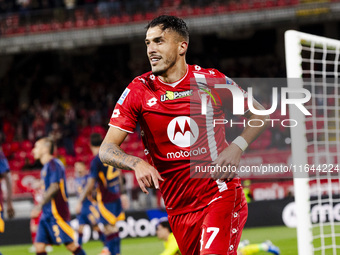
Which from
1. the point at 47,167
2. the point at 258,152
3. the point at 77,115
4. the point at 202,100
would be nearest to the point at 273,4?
the point at 258,152

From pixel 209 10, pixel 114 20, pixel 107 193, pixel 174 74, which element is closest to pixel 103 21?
pixel 114 20

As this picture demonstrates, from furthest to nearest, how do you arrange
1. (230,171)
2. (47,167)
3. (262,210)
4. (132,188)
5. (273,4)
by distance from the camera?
(273,4)
(132,188)
(262,210)
(47,167)
(230,171)

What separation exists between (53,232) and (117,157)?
16.0 feet

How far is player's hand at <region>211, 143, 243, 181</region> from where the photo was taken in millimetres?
4219

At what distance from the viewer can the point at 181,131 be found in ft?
14.7

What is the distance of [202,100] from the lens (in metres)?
4.55

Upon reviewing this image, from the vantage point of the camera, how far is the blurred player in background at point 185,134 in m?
4.37

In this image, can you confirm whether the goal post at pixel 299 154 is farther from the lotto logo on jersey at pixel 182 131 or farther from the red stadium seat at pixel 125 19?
the red stadium seat at pixel 125 19

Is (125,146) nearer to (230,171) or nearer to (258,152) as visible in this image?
(258,152)

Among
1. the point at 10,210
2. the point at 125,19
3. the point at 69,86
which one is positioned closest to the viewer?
the point at 10,210

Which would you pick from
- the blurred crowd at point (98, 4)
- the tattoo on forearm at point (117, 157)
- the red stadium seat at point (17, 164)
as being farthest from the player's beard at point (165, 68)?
the blurred crowd at point (98, 4)

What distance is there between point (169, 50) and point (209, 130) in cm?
69

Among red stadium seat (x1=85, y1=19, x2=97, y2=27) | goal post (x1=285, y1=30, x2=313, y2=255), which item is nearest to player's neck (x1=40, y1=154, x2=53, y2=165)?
goal post (x1=285, y1=30, x2=313, y2=255)

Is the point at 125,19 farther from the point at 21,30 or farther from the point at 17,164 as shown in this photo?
the point at 17,164
